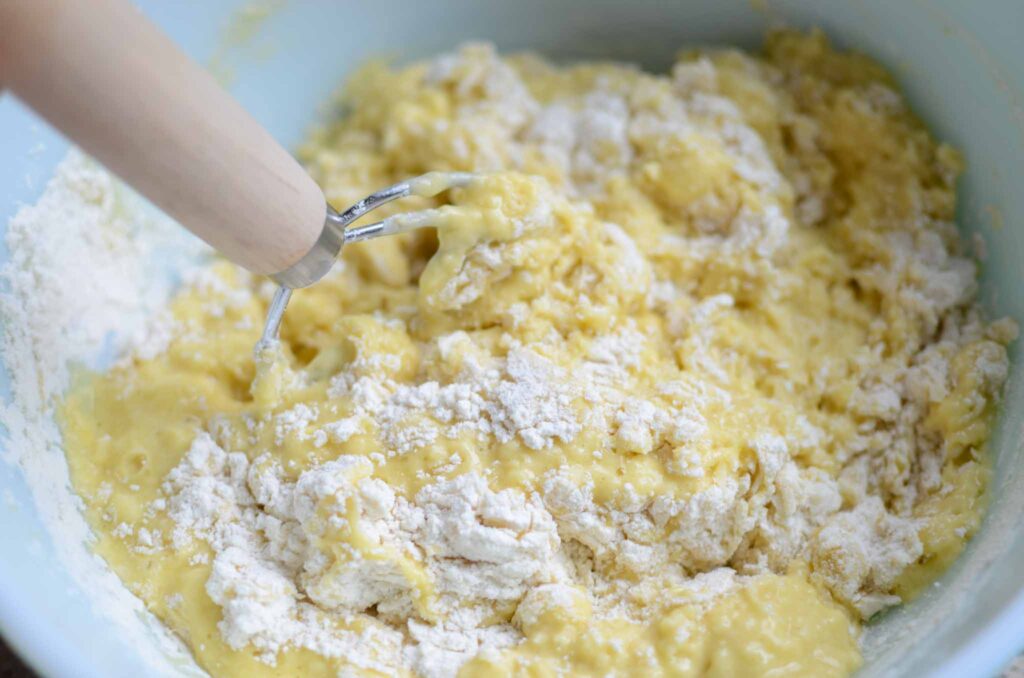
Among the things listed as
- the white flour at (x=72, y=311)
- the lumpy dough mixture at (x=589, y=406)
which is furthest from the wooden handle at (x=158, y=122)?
the white flour at (x=72, y=311)

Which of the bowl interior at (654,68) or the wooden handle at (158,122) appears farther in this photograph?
the bowl interior at (654,68)

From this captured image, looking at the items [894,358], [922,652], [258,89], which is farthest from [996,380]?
[258,89]

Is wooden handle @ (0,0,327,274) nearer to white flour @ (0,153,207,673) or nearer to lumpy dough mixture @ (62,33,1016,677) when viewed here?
lumpy dough mixture @ (62,33,1016,677)

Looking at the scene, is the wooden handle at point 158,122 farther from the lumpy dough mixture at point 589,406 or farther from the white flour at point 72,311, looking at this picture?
the white flour at point 72,311

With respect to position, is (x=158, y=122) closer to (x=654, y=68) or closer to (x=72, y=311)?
(x=72, y=311)

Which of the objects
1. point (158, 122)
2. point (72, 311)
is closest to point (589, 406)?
point (158, 122)

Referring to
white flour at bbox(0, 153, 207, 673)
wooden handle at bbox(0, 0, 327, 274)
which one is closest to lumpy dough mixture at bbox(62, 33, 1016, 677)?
white flour at bbox(0, 153, 207, 673)

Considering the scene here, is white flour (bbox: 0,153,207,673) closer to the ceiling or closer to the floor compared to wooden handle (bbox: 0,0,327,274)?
closer to the floor

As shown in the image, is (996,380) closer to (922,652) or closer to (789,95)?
(922,652)
